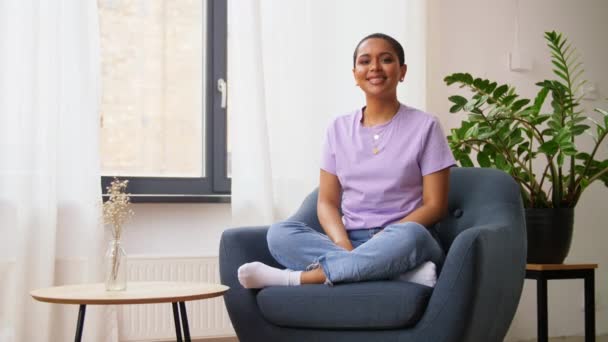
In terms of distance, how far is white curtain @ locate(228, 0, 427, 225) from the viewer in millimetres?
3465

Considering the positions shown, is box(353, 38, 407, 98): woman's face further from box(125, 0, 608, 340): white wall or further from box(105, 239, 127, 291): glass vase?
box(125, 0, 608, 340): white wall

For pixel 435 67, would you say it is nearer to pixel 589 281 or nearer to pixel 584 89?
pixel 584 89

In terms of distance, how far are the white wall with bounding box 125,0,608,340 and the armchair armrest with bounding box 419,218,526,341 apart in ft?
5.13

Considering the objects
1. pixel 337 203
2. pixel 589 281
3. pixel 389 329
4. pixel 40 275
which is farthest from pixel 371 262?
pixel 40 275

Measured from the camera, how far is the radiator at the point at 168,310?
10.9ft

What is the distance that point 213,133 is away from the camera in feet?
12.1

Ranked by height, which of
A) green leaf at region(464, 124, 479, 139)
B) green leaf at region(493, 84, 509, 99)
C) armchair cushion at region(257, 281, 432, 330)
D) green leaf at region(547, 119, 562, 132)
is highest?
green leaf at region(493, 84, 509, 99)

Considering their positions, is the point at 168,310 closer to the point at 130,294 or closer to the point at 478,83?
the point at 130,294

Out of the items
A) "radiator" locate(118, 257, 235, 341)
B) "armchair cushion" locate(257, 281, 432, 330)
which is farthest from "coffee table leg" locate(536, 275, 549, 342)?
"radiator" locate(118, 257, 235, 341)

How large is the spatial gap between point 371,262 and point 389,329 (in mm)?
179

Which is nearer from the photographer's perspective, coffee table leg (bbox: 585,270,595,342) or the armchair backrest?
the armchair backrest

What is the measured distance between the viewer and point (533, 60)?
4098mm

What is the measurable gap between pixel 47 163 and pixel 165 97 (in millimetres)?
732

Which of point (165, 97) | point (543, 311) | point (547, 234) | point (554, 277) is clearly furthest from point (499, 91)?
point (165, 97)
